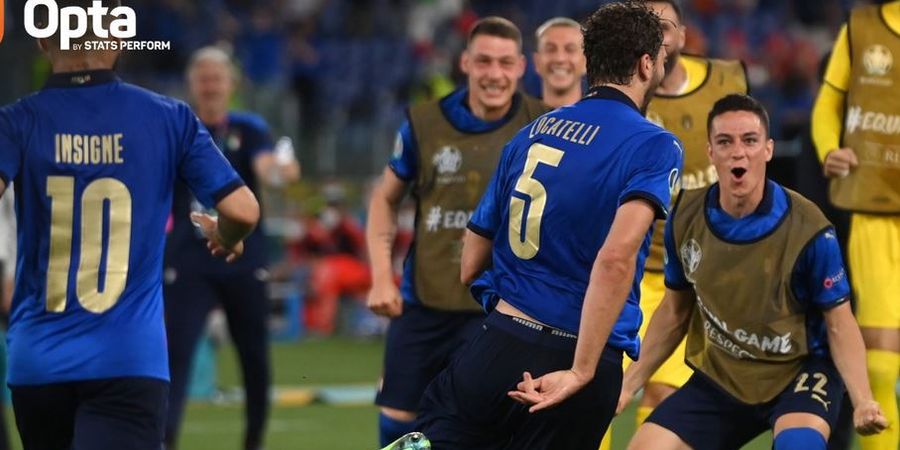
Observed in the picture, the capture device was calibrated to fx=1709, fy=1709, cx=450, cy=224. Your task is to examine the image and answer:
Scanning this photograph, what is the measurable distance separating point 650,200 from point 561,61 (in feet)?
9.84

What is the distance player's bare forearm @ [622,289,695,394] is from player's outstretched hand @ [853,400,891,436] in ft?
2.79

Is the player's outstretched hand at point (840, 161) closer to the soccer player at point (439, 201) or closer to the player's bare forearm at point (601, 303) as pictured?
the soccer player at point (439, 201)

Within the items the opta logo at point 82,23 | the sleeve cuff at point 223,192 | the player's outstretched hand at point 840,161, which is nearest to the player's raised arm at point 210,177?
the sleeve cuff at point 223,192

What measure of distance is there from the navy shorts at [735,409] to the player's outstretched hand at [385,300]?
61.4 inches

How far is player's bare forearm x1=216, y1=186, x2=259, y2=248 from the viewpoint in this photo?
5910mm

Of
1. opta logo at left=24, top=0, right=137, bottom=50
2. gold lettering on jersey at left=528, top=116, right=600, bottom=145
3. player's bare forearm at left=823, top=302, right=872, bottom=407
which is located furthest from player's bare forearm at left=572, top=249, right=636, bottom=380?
opta logo at left=24, top=0, right=137, bottom=50

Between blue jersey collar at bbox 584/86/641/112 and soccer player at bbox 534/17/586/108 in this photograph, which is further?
soccer player at bbox 534/17/586/108

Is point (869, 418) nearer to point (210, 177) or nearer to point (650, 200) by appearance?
point (650, 200)

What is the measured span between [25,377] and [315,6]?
64.2 feet

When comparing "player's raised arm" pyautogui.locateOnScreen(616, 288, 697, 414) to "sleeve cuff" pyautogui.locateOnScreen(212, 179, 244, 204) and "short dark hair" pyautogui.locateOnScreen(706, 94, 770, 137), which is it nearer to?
"short dark hair" pyautogui.locateOnScreen(706, 94, 770, 137)

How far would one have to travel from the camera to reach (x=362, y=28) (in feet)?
81.3

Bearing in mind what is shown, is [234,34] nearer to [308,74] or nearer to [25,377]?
[308,74]

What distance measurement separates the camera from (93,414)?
18.6 feet

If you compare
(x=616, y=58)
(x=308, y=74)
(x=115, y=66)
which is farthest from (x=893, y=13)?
(x=308, y=74)
